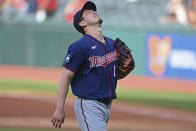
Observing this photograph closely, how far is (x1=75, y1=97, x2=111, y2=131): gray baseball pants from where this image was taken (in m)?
4.17

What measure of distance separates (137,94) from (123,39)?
21.4ft

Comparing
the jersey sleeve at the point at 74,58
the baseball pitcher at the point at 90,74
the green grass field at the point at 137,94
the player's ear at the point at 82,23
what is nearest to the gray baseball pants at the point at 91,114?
the baseball pitcher at the point at 90,74

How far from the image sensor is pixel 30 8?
906 inches

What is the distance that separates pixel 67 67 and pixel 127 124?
5.48 m

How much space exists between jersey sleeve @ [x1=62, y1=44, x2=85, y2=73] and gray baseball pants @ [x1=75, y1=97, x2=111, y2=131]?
283mm

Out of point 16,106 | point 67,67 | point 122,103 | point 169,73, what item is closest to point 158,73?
point 169,73

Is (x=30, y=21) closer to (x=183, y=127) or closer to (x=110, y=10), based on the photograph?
(x=110, y=10)

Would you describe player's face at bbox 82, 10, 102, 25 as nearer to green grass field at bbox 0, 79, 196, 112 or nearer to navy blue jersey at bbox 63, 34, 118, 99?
navy blue jersey at bbox 63, 34, 118, 99

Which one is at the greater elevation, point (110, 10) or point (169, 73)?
point (110, 10)

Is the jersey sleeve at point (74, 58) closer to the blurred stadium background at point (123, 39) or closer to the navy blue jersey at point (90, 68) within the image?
the navy blue jersey at point (90, 68)

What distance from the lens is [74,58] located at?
13.7 ft

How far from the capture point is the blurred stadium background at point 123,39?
16.2 metres

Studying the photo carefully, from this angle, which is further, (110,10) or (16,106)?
(110,10)

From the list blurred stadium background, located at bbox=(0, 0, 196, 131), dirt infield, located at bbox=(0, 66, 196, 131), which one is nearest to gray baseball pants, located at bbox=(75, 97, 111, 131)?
dirt infield, located at bbox=(0, 66, 196, 131)
